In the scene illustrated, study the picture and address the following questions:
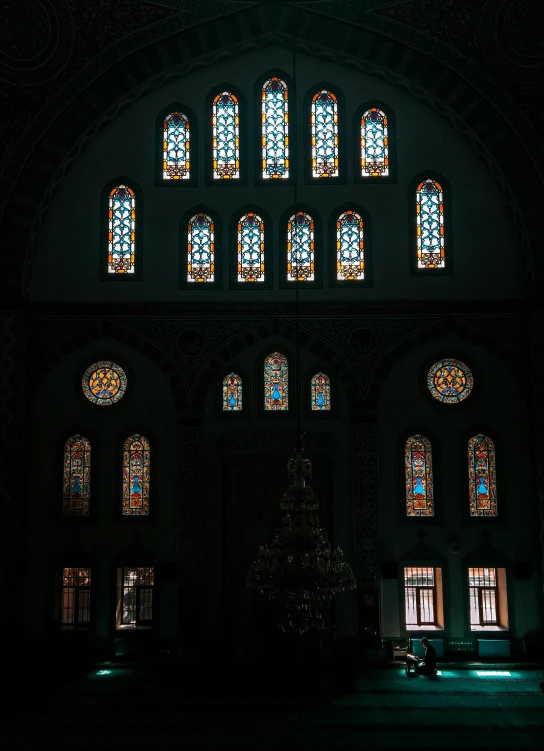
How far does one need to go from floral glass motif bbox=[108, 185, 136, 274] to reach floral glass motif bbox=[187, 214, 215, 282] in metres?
1.04

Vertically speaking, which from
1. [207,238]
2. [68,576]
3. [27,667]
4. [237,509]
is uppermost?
[207,238]

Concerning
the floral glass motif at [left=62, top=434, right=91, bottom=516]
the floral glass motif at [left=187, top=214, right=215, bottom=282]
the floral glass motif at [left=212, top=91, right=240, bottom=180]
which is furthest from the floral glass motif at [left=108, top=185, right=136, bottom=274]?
the floral glass motif at [left=62, top=434, right=91, bottom=516]

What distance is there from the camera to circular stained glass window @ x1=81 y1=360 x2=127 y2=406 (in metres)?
15.8

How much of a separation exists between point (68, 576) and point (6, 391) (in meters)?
3.43

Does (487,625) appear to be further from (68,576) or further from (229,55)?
(229,55)

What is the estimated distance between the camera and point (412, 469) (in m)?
15.6

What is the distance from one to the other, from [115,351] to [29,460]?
8.06 ft

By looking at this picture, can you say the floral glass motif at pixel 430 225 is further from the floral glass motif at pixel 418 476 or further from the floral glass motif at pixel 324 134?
the floral glass motif at pixel 418 476

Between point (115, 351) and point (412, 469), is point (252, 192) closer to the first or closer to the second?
point (115, 351)

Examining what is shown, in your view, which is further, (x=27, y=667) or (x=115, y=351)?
(x=115, y=351)

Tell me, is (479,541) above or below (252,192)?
below

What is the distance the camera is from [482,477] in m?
15.6

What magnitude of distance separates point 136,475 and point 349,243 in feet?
18.7

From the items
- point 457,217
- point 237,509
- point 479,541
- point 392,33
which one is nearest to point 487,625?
point 479,541
